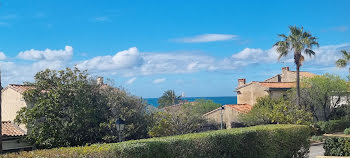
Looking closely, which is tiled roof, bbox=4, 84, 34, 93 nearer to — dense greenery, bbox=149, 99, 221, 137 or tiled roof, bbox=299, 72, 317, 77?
dense greenery, bbox=149, 99, 221, 137

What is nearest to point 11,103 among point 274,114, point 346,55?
point 274,114

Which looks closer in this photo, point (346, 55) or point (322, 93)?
point (346, 55)

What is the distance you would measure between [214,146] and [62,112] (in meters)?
12.4

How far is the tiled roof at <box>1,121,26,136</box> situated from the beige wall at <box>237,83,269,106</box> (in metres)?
29.4

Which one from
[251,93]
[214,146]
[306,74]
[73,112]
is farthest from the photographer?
[306,74]

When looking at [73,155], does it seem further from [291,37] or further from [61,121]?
[291,37]

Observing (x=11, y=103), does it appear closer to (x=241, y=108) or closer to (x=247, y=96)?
(x=241, y=108)

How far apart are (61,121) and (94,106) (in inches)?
95.4

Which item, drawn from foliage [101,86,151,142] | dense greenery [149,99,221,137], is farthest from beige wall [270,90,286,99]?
foliage [101,86,151,142]

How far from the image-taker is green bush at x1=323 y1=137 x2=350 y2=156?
19812mm

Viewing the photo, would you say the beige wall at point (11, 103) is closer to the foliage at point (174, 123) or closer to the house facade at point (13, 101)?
the house facade at point (13, 101)

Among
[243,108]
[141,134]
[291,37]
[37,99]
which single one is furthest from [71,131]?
[243,108]

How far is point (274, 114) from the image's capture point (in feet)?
102

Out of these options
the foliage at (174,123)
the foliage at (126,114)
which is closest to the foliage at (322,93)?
the foliage at (174,123)
